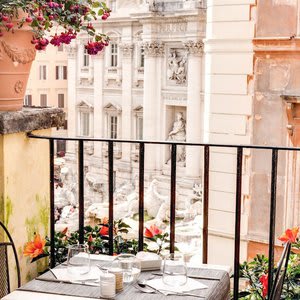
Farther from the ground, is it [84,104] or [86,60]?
[86,60]

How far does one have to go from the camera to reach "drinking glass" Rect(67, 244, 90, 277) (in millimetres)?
2453

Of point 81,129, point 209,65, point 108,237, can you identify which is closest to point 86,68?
point 81,129

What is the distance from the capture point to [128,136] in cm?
2684

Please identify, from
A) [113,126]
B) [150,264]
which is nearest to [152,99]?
[113,126]

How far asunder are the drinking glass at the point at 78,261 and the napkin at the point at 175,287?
0.83 ft

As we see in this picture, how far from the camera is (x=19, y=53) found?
2.99 metres

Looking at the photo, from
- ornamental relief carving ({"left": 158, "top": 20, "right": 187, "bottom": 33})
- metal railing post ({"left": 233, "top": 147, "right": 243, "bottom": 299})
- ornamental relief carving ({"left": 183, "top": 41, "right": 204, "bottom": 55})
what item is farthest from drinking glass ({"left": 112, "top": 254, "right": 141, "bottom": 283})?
ornamental relief carving ({"left": 158, "top": 20, "right": 187, "bottom": 33})

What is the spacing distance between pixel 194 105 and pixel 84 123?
7.64 meters

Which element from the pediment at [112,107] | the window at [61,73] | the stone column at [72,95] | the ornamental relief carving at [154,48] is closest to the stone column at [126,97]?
the pediment at [112,107]

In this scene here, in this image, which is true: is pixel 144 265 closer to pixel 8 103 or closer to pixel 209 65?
pixel 8 103

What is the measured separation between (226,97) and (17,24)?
5.36m

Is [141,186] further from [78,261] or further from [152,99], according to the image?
[152,99]

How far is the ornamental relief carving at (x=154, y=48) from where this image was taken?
81.4 feet

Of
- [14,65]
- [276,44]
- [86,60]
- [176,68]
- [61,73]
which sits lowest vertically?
[14,65]
